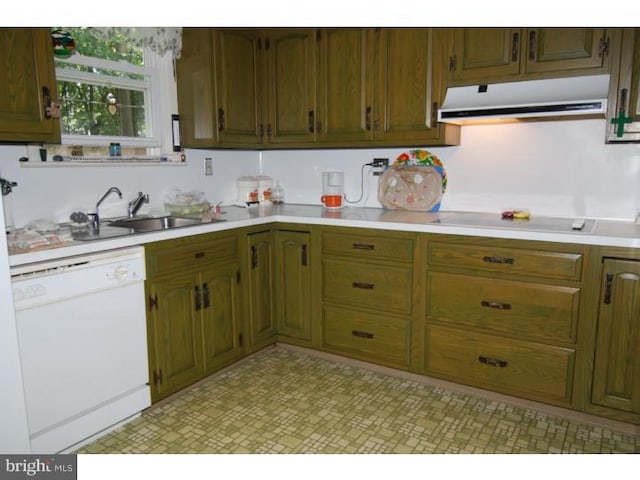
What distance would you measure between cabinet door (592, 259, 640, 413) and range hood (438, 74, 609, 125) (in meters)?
0.76

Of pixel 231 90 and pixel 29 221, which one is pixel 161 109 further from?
pixel 29 221

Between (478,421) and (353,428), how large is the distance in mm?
607

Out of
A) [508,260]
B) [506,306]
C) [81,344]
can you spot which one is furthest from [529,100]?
[81,344]

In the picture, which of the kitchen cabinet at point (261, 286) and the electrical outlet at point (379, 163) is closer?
the kitchen cabinet at point (261, 286)

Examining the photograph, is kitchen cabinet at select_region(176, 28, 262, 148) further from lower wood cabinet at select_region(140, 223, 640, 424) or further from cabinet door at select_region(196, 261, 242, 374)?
cabinet door at select_region(196, 261, 242, 374)

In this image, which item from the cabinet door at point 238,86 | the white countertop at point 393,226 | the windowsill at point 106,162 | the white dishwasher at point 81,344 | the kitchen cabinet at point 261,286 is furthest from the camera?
the cabinet door at point 238,86

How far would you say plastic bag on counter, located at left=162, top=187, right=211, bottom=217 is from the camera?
3039 millimetres

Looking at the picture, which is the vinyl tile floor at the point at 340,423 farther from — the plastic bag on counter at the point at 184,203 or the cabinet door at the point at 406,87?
the cabinet door at the point at 406,87

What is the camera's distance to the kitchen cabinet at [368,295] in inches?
107

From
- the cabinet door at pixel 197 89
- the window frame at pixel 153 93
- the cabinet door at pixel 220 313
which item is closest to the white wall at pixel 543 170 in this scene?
the cabinet door at pixel 197 89

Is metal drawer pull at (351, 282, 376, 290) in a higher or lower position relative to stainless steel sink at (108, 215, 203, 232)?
lower

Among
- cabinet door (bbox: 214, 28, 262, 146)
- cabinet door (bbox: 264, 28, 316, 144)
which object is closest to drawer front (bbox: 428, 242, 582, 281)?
cabinet door (bbox: 264, 28, 316, 144)

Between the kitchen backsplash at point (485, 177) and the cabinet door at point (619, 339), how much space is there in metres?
0.64

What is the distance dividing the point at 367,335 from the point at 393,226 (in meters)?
0.68
